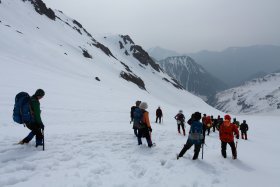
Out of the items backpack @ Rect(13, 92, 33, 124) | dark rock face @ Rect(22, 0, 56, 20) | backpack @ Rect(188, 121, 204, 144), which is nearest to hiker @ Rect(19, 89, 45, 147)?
backpack @ Rect(13, 92, 33, 124)

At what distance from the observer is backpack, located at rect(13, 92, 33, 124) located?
10430mm

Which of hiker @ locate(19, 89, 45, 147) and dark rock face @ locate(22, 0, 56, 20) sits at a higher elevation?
dark rock face @ locate(22, 0, 56, 20)

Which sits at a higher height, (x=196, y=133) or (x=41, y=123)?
(x=41, y=123)

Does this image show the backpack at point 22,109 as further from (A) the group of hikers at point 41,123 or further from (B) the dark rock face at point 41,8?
(B) the dark rock face at point 41,8

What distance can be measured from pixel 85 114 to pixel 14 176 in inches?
626

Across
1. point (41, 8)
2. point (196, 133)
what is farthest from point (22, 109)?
point (41, 8)

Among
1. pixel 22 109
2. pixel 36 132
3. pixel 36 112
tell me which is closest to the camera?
pixel 22 109

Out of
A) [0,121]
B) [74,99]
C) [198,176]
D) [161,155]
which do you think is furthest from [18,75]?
[198,176]

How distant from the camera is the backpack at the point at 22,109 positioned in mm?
10430

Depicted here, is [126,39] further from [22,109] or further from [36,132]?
[22,109]

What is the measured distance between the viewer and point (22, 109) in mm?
10445

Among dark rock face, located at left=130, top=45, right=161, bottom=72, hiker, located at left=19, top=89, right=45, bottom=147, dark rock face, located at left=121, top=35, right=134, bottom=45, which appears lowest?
hiker, located at left=19, top=89, right=45, bottom=147

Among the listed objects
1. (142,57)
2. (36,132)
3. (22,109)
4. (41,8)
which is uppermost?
(41,8)

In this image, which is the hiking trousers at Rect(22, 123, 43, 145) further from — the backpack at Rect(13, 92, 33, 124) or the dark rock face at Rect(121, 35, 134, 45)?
the dark rock face at Rect(121, 35, 134, 45)
